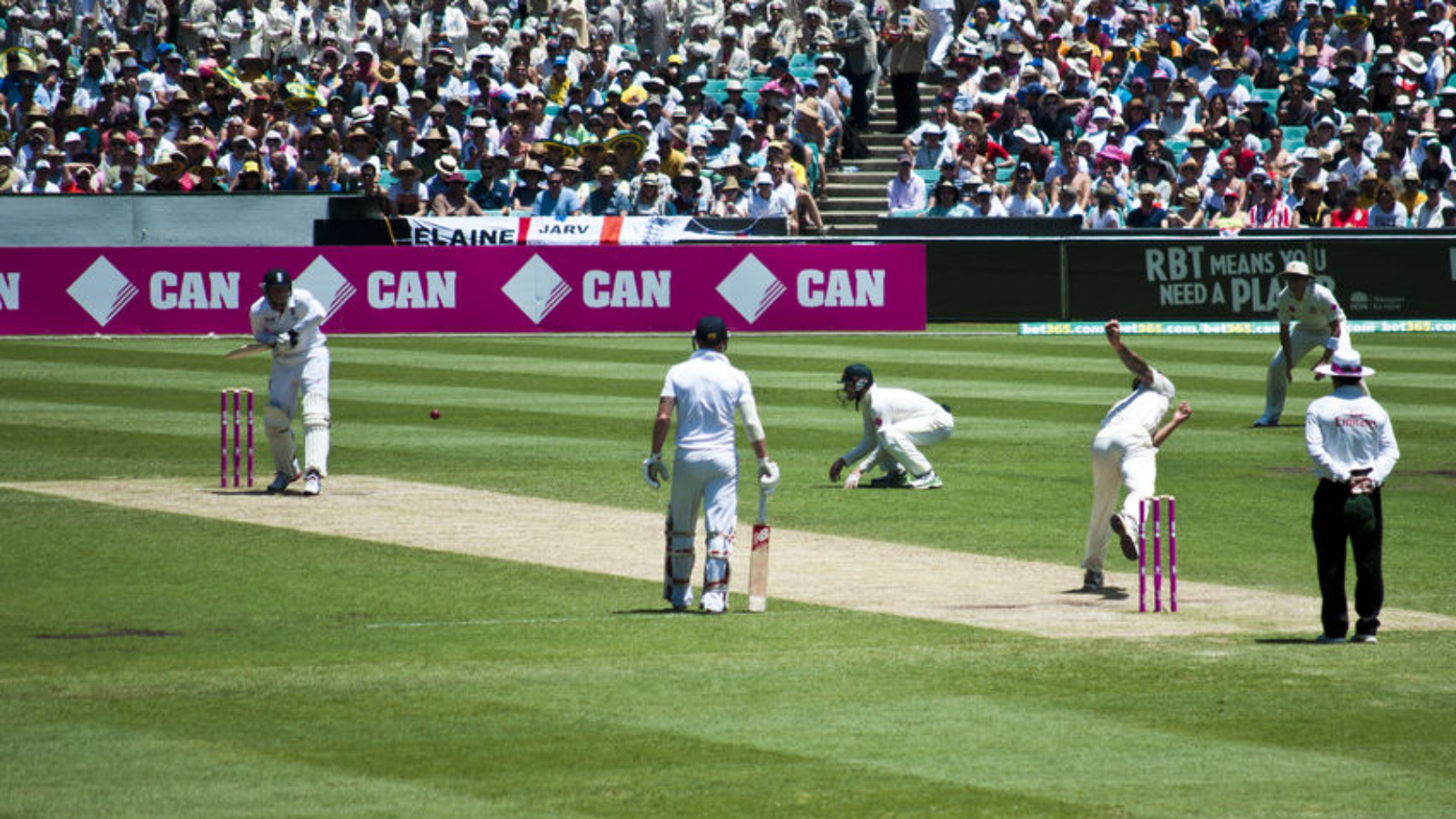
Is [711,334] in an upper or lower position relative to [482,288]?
lower

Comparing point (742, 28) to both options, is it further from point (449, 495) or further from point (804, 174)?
point (449, 495)

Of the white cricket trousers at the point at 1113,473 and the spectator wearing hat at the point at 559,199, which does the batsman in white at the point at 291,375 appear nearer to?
the white cricket trousers at the point at 1113,473

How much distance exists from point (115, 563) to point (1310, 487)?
34.5ft

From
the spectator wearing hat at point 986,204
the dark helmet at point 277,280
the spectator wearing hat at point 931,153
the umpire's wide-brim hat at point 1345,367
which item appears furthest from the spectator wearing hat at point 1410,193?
the umpire's wide-brim hat at point 1345,367

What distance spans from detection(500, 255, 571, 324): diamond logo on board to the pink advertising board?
2 centimetres

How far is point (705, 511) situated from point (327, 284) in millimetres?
21047

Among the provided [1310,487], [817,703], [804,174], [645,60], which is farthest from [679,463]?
[645,60]

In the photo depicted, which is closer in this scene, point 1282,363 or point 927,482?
point 927,482

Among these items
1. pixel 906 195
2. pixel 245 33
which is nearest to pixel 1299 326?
pixel 906 195

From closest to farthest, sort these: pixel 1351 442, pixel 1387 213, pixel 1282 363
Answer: pixel 1351 442 → pixel 1282 363 → pixel 1387 213

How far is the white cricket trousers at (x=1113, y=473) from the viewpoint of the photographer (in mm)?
13914

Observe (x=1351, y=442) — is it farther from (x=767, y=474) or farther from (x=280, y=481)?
(x=280, y=481)

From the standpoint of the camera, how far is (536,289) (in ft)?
111

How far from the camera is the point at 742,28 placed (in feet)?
139
